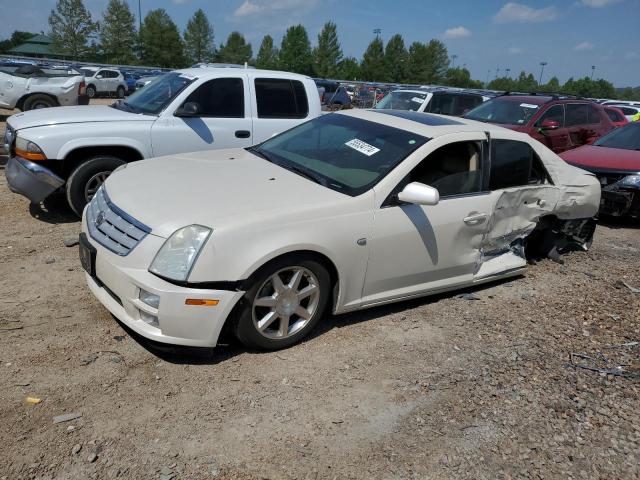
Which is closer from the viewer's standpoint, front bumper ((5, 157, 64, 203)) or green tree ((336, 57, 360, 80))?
front bumper ((5, 157, 64, 203))

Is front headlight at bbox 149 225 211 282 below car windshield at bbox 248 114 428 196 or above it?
below

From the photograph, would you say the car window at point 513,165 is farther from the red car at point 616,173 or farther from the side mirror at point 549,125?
the side mirror at point 549,125

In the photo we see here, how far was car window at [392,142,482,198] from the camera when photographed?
4.20m

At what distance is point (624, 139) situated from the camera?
8766mm

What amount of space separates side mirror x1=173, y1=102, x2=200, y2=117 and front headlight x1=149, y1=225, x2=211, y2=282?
3.25 metres

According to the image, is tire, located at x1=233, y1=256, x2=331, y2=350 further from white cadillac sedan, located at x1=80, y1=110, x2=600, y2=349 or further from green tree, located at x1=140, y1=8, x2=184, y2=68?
green tree, located at x1=140, y1=8, x2=184, y2=68

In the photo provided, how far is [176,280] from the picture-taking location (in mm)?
3104

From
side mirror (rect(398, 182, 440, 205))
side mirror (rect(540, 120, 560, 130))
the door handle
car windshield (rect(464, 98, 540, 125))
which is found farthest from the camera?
car windshield (rect(464, 98, 540, 125))

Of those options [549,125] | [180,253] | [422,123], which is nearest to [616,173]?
[549,125]

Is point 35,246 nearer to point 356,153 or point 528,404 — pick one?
point 356,153

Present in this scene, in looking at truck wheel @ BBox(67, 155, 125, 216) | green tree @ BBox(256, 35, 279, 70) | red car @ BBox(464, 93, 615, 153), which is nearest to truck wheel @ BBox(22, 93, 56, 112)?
truck wheel @ BBox(67, 155, 125, 216)

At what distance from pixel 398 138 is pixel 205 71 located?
3290mm

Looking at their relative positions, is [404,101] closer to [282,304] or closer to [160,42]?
[282,304]

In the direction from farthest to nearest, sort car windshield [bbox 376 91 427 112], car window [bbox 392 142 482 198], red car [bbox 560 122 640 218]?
1. car windshield [bbox 376 91 427 112]
2. red car [bbox 560 122 640 218]
3. car window [bbox 392 142 482 198]
